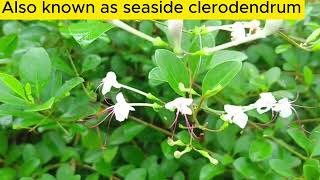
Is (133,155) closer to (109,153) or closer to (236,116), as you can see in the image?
(109,153)

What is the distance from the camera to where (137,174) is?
943 mm

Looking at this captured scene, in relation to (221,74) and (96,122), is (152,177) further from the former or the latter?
(221,74)

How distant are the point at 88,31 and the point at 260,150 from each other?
13.3 inches

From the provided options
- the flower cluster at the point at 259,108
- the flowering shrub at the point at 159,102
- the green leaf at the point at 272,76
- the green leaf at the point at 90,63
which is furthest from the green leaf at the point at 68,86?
the green leaf at the point at 272,76

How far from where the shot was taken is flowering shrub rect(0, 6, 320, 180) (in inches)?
32.1

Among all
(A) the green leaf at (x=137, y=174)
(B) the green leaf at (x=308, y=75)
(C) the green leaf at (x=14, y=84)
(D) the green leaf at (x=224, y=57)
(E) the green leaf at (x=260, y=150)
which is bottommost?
(A) the green leaf at (x=137, y=174)

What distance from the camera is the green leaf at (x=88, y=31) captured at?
2.74ft

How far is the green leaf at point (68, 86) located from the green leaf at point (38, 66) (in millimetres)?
27

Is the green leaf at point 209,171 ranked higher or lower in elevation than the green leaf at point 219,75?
lower

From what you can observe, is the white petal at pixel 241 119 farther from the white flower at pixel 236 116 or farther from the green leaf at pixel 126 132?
the green leaf at pixel 126 132

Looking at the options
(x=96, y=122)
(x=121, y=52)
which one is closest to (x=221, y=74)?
(x=96, y=122)

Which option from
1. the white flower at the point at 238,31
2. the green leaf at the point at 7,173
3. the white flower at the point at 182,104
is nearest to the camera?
the white flower at the point at 182,104

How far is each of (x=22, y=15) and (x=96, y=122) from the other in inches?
9.5

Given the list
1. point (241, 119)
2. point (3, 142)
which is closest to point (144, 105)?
point (241, 119)
